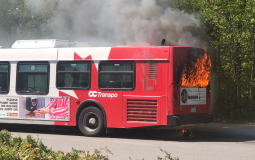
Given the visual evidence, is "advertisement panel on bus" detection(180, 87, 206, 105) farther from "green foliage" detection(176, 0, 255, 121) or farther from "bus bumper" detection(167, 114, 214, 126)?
"green foliage" detection(176, 0, 255, 121)

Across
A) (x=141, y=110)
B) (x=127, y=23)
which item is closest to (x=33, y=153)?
(x=141, y=110)

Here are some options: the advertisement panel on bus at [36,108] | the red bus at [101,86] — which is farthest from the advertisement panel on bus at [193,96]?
the advertisement panel on bus at [36,108]

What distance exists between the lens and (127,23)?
15375mm

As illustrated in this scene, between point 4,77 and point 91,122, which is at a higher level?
point 4,77

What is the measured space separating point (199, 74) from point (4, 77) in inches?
235

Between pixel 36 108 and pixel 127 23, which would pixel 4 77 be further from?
pixel 127 23

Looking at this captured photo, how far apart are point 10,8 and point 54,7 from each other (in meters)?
10.5

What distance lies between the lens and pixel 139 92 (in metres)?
11.3

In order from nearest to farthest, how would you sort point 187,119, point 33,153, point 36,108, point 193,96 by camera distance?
point 33,153
point 187,119
point 193,96
point 36,108

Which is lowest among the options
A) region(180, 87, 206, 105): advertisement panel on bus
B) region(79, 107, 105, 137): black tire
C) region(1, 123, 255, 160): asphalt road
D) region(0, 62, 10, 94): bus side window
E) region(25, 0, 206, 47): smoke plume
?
region(1, 123, 255, 160): asphalt road

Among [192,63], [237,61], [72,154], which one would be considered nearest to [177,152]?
[192,63]

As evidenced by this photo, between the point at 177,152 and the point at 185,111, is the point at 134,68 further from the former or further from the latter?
the point at 177,152

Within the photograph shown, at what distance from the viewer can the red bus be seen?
11.1 metres

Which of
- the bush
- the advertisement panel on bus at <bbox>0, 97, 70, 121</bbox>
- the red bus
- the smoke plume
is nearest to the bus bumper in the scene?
the red bus
